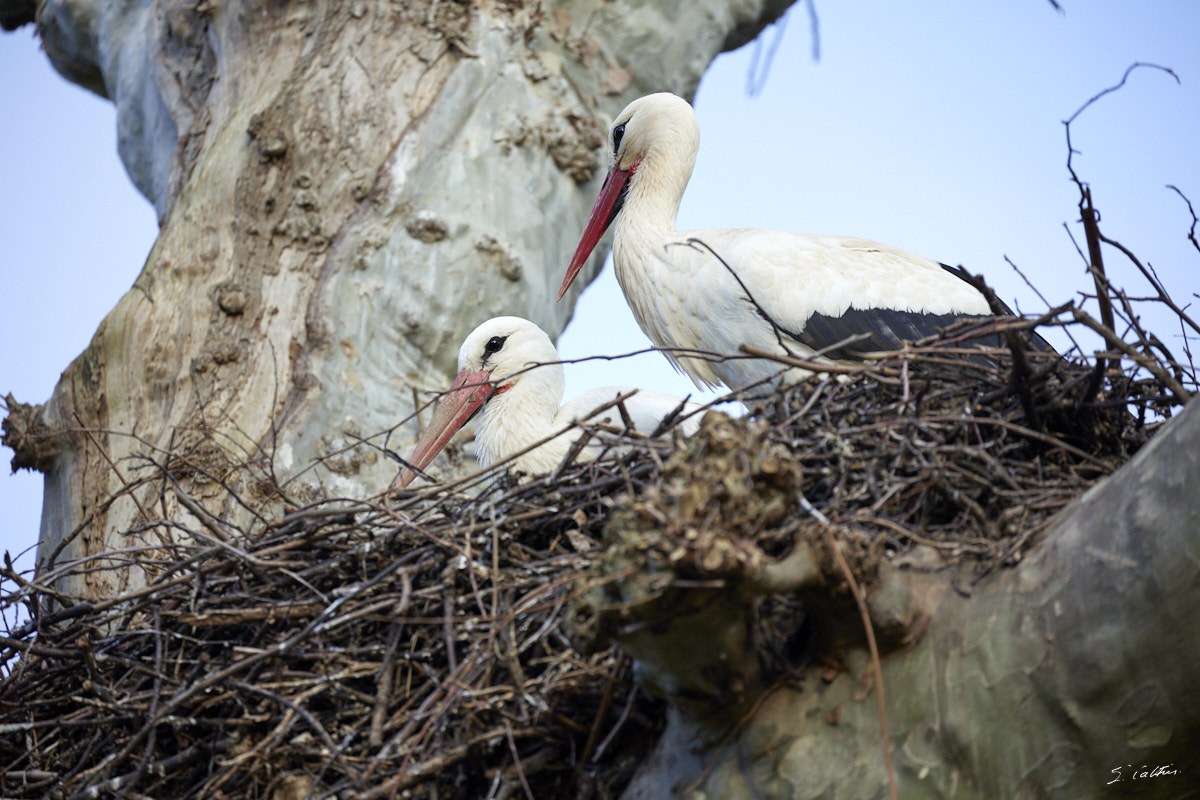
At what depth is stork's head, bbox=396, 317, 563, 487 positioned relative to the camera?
385cm

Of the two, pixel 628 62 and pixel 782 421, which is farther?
pixel 628 62

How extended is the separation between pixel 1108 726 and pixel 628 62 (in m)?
4.02

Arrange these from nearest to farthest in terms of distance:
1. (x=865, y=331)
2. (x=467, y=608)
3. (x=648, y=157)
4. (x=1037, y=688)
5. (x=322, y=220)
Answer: (x=1037, y=688), (x=467, y=608), (x=865, y=331), (x=648, y=157), (x=322, y=220)

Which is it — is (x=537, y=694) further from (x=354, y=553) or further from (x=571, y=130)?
(x=571, y=130)

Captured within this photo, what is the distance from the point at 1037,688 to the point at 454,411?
2421mm

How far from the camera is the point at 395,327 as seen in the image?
4.26 m

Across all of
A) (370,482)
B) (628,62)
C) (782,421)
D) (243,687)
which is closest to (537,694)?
(243,687)

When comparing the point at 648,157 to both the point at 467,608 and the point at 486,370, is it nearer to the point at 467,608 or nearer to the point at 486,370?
the point at 486,370

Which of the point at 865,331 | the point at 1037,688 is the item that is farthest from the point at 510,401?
the point at 1037,688

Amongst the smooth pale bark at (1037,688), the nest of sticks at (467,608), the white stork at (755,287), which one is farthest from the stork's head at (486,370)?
the smooth pale bark at (1037,688)

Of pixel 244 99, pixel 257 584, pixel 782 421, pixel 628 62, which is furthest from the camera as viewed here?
pixel 628 62
